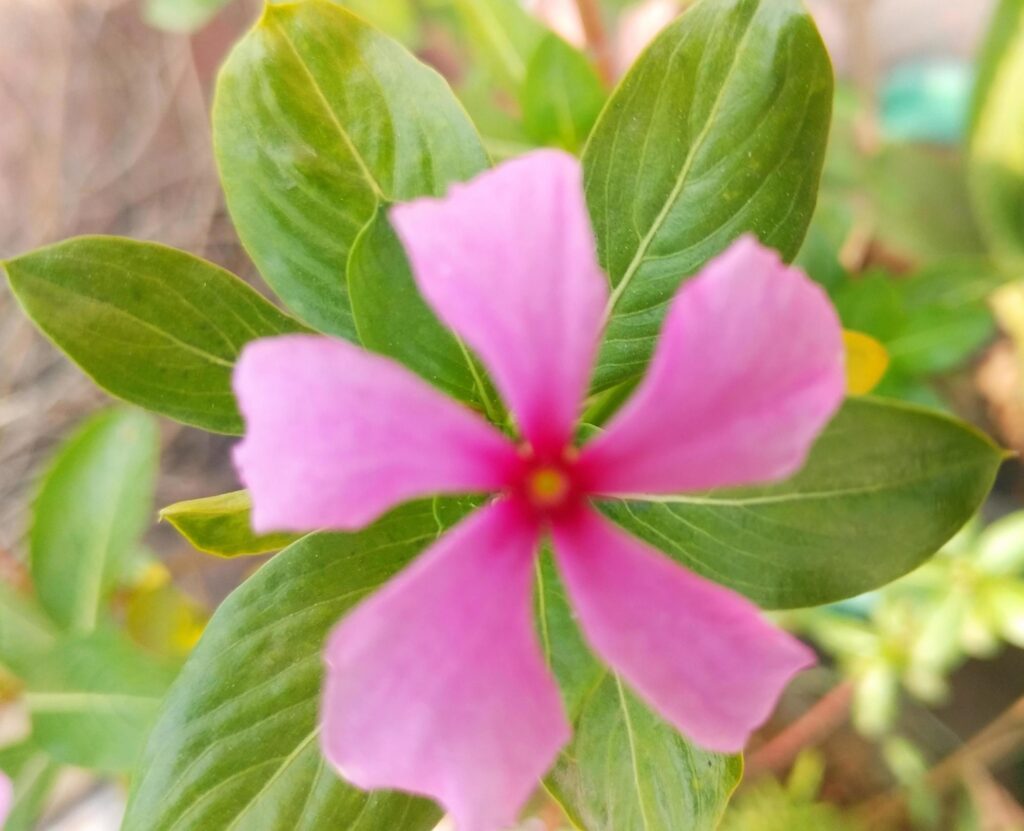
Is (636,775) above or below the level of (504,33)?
below

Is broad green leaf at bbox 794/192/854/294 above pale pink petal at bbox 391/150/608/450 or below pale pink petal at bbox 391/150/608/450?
below

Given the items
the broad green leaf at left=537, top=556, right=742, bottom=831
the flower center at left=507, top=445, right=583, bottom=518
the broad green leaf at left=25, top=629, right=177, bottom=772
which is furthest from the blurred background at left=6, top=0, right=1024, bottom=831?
the flower center at left=507, top=445, right=583, bottom=518

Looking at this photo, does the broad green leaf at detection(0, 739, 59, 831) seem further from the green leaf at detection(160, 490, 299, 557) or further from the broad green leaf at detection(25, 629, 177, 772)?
the green leaf at detection(160, 490, 299, 557)

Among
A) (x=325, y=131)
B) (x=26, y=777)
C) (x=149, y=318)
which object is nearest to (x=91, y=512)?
(x=26, y=777)

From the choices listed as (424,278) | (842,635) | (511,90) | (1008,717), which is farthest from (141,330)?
(1008,717)

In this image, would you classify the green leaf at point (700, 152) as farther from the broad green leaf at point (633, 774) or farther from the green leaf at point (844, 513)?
the broad green leaf at point (633, 774)

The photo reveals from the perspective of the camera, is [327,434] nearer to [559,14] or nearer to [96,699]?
[96,699]

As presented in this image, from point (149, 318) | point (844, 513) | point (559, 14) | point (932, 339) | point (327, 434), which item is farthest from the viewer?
point (559, 14)

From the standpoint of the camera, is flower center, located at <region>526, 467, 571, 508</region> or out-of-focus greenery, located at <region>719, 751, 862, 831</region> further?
out-of-focus greenery, located at <region>719, 751, 862, 831</region>
